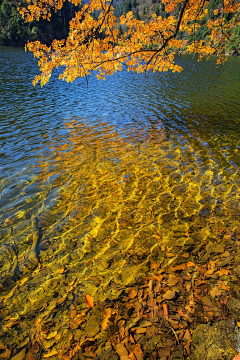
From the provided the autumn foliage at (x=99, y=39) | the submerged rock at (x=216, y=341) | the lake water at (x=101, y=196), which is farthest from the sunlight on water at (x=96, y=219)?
the autumn foliage at (x=99, y=39)

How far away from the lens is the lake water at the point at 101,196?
4.43 meters

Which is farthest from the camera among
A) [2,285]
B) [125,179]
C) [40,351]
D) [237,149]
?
[237,149]

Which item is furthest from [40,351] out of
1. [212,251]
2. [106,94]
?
[106,94]

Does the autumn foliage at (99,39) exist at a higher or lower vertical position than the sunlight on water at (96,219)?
higher

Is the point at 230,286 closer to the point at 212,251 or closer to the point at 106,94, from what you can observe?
the point at 212,251

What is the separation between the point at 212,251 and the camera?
15.8ft

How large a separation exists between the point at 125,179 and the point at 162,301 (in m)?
5.15

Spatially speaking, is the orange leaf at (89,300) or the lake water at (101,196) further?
the lake water at (101,196)

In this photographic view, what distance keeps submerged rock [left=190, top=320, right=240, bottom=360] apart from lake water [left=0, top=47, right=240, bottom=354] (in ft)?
5.34

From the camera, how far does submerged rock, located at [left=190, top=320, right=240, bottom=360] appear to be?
107 inches

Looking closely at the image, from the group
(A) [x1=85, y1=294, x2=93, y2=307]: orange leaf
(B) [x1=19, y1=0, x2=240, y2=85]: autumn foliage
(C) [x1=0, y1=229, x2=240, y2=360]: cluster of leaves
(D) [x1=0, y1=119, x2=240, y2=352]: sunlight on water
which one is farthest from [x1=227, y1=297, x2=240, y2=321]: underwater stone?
(B) [x1=19, y1=0, x2=240, y2=85]: autumn foliage

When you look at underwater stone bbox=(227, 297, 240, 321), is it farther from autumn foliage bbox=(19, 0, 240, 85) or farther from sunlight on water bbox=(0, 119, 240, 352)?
autumn foliage bbox=(19, 0, 240, 85)

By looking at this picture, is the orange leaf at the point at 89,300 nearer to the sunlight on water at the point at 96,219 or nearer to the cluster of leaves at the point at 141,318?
the cluster of leaves at the point at 141,318

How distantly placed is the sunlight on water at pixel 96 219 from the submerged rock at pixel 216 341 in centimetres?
162
